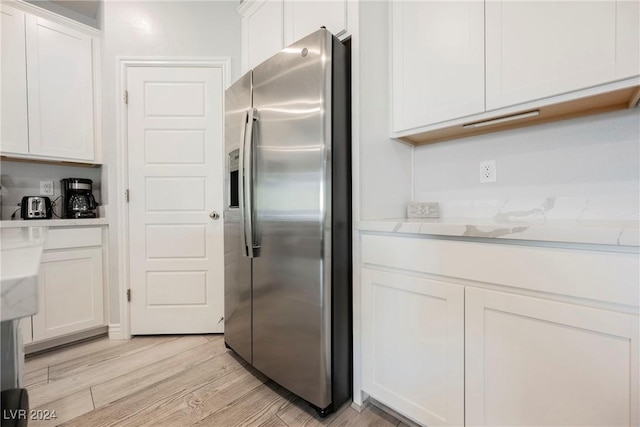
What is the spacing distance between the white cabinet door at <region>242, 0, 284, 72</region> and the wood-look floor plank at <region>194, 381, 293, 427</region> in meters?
1.96

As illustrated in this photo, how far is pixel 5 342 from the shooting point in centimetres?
67

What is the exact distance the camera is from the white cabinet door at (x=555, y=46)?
973mm

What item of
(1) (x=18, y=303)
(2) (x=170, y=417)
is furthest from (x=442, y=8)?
(2) (x=170, y=417)

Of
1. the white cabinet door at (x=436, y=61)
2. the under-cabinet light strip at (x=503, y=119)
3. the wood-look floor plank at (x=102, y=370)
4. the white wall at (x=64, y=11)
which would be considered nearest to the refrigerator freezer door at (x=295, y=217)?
the white cabinet door at (x=436, y=61)

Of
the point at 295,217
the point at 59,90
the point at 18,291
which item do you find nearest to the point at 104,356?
the point at 295,217

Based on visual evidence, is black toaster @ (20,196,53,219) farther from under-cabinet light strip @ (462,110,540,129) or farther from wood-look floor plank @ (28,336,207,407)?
under-cabinet light strip @ (462,110,540,129)

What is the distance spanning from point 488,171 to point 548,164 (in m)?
0.25

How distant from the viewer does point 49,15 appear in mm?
2133

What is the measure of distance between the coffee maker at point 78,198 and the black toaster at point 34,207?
14cm

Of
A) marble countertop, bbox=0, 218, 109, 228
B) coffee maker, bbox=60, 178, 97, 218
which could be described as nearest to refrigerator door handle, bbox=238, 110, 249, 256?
marble countertop, bbox=0, 218, 109, 228

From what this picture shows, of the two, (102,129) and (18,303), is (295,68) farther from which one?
(102,129)

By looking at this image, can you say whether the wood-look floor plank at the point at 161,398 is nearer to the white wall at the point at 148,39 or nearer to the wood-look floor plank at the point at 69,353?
the wood-look floor plank at the point at 69,353

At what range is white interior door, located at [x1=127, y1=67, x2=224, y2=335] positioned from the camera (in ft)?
7.32

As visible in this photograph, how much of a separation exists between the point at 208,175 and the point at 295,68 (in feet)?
3.97
